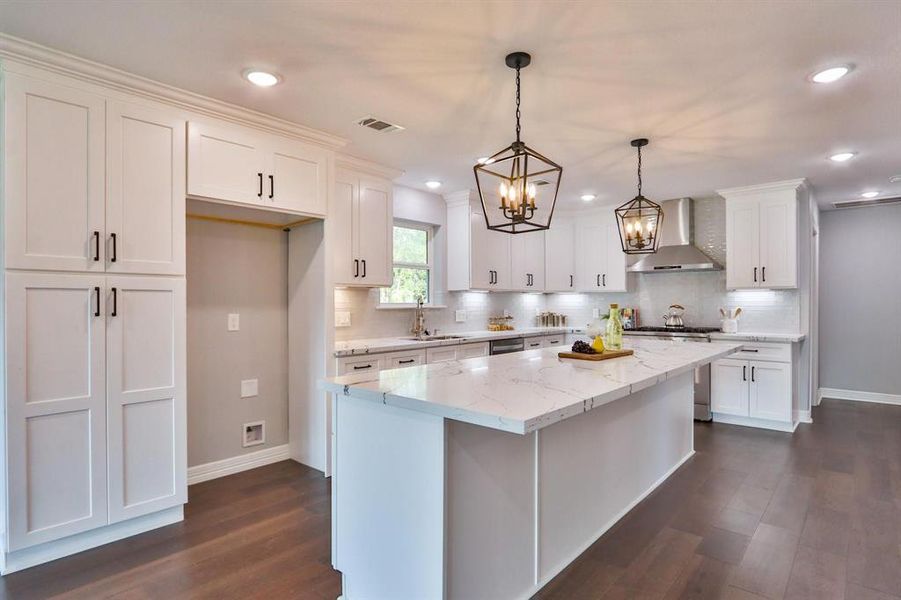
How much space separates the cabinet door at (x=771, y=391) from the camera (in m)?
4.79

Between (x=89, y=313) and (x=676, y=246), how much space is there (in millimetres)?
5673

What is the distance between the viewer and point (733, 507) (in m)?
3.04

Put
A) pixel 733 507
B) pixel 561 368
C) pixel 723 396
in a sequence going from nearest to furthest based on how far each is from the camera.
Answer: pixel 561 368
pixel 733 507
pixel 723 396

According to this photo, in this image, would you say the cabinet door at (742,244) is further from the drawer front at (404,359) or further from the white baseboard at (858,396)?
the drawer front at (404,359)

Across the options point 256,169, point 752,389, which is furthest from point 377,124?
point 752,389

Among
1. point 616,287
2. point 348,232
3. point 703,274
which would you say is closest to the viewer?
point 348,232

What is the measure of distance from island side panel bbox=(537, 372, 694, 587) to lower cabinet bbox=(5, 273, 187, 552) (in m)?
2.14

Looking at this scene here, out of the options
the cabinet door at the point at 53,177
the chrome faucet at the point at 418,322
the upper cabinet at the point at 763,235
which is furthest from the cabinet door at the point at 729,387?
the cabinet door at the point at 53,177

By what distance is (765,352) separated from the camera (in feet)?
16.2

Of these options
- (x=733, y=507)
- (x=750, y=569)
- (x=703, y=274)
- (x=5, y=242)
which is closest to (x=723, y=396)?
(x=703, y=274)

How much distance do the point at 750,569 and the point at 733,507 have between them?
77 cm

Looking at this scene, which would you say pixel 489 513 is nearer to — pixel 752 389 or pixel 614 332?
pixel 614 332

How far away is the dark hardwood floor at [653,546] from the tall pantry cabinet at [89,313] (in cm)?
29

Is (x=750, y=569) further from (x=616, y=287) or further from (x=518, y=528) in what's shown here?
(x=616, y=287)
